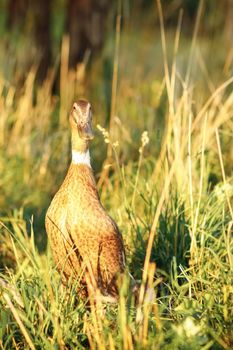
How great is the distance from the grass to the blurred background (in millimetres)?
16

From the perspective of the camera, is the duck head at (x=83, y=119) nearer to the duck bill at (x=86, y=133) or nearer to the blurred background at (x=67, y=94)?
the duck bill at (x=86, y=133)

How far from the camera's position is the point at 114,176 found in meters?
5.12

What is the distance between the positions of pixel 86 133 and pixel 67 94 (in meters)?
3.03

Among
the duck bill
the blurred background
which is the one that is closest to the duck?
the duck bill

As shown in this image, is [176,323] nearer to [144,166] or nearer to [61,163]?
[144,166]

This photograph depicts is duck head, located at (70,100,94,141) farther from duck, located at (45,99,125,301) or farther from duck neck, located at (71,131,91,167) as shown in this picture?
duck neck, located at (71,131,91,167)

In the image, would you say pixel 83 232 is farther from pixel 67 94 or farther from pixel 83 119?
pixel 67 94

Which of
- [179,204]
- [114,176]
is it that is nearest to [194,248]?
[179,204]

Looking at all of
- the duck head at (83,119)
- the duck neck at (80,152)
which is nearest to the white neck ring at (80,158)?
the duck neck at (80,152)

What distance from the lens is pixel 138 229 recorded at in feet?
13.0

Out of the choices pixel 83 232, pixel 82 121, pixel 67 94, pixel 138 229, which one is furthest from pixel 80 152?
pixel 67 94

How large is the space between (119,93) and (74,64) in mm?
905

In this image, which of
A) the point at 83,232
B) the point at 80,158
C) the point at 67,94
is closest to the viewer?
the point at 83,232

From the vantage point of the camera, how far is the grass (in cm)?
298
